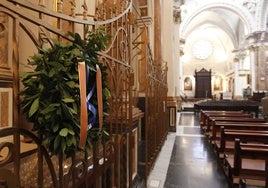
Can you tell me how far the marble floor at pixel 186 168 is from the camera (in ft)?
11.5

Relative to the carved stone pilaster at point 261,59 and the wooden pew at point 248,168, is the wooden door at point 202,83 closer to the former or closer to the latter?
the carved stone pilaster at point 261,59

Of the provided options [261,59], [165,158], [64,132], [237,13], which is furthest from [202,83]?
[64,132]

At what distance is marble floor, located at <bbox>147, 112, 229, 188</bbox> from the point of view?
11.5 ft

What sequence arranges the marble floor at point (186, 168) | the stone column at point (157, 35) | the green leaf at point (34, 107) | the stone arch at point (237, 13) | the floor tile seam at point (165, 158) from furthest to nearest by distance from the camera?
the stone arch at point (237, 13) → the stone column at point (157, 35) → the floor tile seam at point (165, 158) → the marble floor at point (186, 168) → the green leaf at point (34, 107)

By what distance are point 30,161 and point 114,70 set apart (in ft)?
3.26

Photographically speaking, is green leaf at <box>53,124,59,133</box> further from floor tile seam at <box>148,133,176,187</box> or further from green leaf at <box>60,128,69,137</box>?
floor tile seam at <box>148,133,176,187</box>

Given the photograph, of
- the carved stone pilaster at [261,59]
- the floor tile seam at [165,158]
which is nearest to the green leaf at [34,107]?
the floor tile seam at [165,158]

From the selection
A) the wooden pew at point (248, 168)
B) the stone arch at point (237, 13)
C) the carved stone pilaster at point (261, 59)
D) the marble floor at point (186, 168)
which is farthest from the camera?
the stone arch at point (237, 13)

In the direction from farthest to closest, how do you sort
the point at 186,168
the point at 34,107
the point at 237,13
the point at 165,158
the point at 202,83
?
1. the point at 202,83
2. the point at 237,13
3. the point at 165,158
4. the point at 186,168
5. the point at 34,107

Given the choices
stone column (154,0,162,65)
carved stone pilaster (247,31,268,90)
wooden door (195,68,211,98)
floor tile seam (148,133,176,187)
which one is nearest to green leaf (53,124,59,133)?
floor tile seam (148,133,176,187)

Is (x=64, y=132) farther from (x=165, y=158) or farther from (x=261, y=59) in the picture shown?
(x=261, y=59)

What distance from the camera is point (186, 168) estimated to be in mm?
4242

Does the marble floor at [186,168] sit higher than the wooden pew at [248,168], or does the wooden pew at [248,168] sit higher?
the wooden pew at [248,168]

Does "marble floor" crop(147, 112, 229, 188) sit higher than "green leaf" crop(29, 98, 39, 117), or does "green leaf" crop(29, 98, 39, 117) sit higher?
"green leaf" crop(29, 98, 39, 117)
